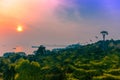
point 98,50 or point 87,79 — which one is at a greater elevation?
point 98,50

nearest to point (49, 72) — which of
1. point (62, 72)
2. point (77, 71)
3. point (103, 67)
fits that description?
point (62, 72)

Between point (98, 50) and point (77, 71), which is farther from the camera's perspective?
point (98, 50)

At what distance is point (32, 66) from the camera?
91438 mm

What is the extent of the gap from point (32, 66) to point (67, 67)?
19.9 m

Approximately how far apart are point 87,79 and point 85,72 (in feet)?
7.25

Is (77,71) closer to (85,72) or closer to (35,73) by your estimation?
(85,72)

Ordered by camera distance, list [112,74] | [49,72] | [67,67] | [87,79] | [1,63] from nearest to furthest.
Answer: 1. [112,74]
2. [87,79]
3. [49,72]
4. [67,67]
5. [1,63]

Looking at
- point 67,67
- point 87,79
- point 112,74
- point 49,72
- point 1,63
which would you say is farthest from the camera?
point 1,63

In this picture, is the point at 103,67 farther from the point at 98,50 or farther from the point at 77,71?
the point at 98,50

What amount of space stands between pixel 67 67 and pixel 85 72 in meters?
18.0

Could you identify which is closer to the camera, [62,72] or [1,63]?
[62,72]

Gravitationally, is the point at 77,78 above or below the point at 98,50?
below

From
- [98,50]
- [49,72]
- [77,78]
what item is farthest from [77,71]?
[98,50]

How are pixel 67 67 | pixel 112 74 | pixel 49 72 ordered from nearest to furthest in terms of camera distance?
pixel 112 74, pixel 49 72, pixel 67 67
